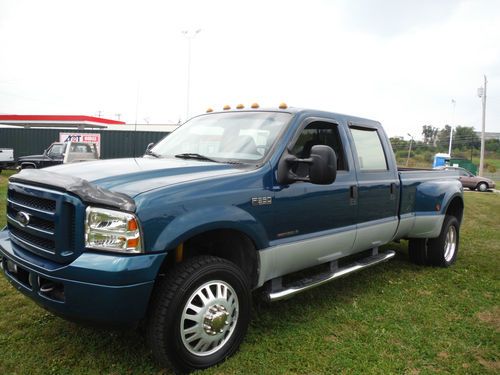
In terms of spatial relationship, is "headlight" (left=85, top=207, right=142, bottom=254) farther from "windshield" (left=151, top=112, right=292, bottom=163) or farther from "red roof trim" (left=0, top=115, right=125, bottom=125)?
"red roof trim" (left=0, top=115, right=125, bottom=125)

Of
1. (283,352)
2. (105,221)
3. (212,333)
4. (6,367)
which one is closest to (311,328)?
(283,352)

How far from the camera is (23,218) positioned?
278 centimetres

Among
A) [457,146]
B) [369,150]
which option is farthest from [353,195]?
[457,146]

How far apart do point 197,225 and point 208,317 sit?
647 mm

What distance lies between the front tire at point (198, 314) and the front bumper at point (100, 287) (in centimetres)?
17

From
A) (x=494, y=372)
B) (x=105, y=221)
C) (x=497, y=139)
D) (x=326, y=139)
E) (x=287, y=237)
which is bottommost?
(x=494, y=372)

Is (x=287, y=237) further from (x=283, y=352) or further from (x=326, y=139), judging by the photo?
(x=326, y=139)

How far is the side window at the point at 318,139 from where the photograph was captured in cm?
363

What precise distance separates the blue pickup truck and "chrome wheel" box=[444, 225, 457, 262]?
190 cm

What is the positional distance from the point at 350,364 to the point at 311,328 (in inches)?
23.6

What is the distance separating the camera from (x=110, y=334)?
131 inches

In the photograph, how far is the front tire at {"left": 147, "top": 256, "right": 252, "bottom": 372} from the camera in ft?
8.48

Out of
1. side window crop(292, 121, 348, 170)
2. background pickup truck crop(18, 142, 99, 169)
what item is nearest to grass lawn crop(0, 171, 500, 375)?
side window crop(292, 121, 348, 170)

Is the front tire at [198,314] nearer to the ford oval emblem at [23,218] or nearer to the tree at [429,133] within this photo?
the ford oval emblem at [23,218]
